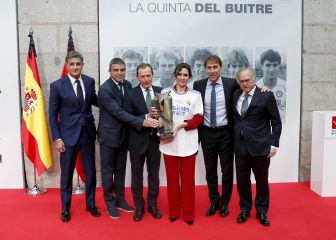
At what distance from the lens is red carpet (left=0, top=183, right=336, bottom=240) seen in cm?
307

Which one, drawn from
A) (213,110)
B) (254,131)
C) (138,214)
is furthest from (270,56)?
(138,214)

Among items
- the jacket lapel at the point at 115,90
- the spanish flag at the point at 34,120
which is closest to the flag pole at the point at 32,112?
the spanish flag at the point at 34,120

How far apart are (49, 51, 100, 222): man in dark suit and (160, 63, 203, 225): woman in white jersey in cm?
81

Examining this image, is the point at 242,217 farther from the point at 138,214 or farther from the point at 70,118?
the point at 70,118

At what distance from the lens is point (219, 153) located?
3.47 meters

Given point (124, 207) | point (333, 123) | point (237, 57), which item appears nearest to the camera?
point (124, 207)

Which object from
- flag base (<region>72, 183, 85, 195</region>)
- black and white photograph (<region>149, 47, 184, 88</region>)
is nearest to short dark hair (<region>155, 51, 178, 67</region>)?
black and white photograph (<region>149, 47, 184, 88</region>)

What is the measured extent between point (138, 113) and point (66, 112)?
0.71 metres

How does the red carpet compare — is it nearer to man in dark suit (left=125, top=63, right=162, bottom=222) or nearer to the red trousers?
the red trousers

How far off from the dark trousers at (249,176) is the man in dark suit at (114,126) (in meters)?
0.86

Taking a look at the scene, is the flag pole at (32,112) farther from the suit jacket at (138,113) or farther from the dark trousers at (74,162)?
the suit jacket at (138,113)

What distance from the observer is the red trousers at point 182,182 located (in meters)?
3.25

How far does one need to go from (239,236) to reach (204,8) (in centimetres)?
283

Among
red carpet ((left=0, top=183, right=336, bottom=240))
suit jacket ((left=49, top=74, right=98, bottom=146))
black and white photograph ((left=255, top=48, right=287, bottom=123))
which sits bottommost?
red carpet ((left=0, top=183, right=336, bottom=240))
